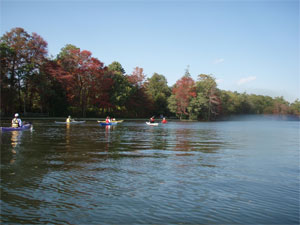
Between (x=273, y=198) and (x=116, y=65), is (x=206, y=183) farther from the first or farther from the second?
(x=116, y=65)

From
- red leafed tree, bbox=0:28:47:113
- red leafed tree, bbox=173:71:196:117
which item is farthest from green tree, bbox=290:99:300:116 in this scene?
red leafed tree, bbox=0:28:47:113

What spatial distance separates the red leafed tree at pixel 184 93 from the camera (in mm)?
80812

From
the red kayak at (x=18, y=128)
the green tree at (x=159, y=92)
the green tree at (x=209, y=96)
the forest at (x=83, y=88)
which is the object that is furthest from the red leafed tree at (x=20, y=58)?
the green tree at (x=209, y=96)

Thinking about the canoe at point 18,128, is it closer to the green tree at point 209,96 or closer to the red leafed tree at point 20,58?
the red leafed tree at point 20,58

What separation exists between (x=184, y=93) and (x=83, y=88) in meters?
26.6

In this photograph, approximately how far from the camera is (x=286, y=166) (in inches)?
515

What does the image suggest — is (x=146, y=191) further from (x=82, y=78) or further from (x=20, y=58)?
(x=82, y=78)

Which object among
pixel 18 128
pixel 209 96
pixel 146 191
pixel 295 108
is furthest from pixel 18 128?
pixel 295 108

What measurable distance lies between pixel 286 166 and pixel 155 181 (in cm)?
651

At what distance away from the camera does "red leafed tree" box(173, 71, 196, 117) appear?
8081 cm

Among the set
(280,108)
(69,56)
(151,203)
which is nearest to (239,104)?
(280,108)

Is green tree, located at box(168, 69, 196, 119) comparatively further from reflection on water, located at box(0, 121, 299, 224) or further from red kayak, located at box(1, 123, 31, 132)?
reflection on water, located at box(0, 121, 299, 224)

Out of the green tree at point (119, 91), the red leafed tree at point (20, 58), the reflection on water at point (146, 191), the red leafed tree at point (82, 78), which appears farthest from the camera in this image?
the green tree at point (119, 91)

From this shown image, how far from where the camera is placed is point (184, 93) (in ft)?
265
